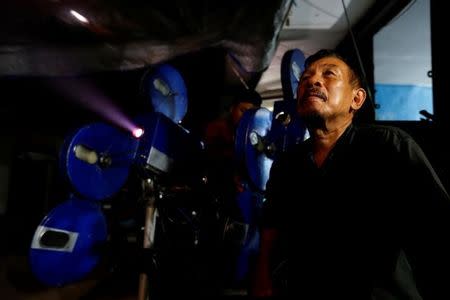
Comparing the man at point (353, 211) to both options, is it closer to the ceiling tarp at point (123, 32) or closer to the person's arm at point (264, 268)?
the person's arm at point (264, 268)

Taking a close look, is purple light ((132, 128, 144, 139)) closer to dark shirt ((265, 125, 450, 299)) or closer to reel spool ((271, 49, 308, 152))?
reel spool ((271, 49, 308, 152))

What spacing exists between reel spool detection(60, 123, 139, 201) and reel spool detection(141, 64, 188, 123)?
46 centimetres

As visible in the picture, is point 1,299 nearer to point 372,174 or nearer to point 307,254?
point 307,254

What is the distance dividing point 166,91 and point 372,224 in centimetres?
230

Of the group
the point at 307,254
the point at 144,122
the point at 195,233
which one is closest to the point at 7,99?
the point at 144,122

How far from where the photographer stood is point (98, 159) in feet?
8.18

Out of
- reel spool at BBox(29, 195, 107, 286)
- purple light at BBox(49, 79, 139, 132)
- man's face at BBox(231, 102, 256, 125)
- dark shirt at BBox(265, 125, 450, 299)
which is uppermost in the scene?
purple light at BBox(49, 79, 139, 132)

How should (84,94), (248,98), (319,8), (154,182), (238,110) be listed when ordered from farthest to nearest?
(84,94), (319,8), (248,98), (238,110), (154,182)

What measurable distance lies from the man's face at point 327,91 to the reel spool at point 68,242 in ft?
6.29

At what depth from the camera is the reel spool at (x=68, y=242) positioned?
2260mm

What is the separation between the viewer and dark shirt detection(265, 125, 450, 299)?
1.25m

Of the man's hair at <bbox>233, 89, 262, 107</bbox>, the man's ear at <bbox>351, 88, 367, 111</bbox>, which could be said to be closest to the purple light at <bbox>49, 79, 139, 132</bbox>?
the man's hair at <bbox>233, 89, 262, 107</bbox>

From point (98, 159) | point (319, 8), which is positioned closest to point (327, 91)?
point (98, 159)

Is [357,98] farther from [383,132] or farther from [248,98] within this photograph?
[248,98]
